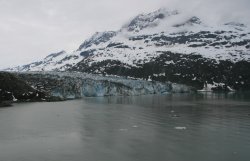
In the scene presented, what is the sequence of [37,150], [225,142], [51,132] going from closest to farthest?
[37,150]
[225,142]
[51,132]

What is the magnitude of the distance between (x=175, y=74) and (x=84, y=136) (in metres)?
159

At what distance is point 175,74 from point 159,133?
512 feet

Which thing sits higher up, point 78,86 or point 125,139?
point 78,86

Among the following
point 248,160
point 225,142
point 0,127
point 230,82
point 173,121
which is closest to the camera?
point 248,160

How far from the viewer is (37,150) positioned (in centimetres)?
2831

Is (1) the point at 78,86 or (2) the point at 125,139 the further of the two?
(1) the point at 78,86

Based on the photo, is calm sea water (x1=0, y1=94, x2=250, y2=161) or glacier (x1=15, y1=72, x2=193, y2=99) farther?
glacier (x1=15, y1=72, x2=193, y2=99)

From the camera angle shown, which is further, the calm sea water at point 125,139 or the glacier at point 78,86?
the glacier at point 78,86

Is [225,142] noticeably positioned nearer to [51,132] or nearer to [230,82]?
[51,132]

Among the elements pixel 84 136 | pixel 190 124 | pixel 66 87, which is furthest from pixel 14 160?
pixel 66 87

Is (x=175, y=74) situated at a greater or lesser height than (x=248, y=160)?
greater

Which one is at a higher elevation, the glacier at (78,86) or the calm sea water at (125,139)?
the glacier at (78,86)

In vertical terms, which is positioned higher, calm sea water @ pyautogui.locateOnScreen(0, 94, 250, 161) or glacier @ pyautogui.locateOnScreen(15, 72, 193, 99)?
glacier @ pyautogui.locateOnScreen(15, 72, 193, 99)

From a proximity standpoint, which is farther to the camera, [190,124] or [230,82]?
[230,82]
